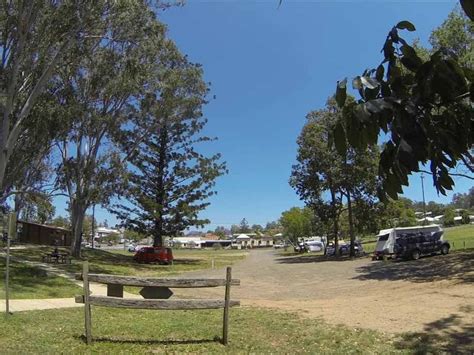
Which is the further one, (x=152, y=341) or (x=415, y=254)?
(x=415, y=254)

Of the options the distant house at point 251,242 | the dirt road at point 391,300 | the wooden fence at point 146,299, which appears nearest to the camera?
the wooden fence at point 146,299

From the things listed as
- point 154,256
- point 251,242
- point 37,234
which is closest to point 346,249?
point 154,256

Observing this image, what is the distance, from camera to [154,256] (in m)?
46.3

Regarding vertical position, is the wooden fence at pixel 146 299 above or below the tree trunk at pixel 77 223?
below

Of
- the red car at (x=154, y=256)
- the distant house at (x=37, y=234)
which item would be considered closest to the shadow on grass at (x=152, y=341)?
the red car at (x=154, y=256)

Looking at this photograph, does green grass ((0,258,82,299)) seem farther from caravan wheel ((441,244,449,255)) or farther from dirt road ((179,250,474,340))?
caravan wheel ((441,244,449,255))

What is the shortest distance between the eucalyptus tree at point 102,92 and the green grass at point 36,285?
9915 millimetres

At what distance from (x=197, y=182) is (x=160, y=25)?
2392 cm

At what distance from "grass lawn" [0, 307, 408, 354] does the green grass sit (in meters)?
4.75

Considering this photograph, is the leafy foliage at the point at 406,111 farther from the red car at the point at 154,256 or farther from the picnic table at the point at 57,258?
the red car at the point at 154,256

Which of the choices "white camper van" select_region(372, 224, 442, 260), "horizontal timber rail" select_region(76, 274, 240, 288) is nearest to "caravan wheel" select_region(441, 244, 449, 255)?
"white camper van" select_region(372, 224, 442, 260)

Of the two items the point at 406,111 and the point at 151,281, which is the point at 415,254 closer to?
the point at 151,281

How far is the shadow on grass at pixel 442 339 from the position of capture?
8742mm

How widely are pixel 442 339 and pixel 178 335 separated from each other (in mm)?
5016
